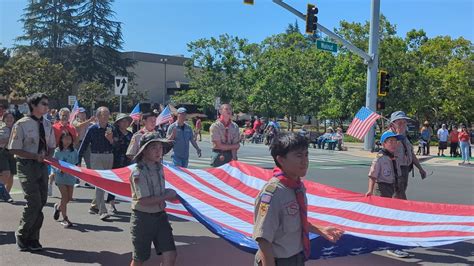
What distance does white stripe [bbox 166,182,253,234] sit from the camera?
16.5 ft

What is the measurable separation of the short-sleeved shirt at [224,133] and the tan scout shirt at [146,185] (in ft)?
12.4

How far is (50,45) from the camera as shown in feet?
235

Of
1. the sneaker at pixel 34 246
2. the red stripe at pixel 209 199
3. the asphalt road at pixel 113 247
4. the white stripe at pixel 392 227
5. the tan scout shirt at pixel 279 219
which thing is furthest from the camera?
the sneaker at pixel 34 246

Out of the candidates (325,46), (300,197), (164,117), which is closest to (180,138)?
(164,117)

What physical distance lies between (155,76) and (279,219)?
82499 millimetres

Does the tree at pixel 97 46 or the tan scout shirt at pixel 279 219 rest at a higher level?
the tree at pixel 97 46

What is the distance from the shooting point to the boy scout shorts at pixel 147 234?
15.3 ft

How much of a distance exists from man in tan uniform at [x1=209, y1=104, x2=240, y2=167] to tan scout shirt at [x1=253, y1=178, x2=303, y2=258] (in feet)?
17.6

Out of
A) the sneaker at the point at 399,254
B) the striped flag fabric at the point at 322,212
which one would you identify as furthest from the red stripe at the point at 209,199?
the sneaker at the point at 399,254

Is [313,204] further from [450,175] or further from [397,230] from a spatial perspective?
[450,175]

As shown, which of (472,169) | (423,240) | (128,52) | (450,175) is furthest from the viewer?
(128,52)

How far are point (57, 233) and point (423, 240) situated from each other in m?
5.17

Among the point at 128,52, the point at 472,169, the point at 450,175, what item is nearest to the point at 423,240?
the point at 450,175

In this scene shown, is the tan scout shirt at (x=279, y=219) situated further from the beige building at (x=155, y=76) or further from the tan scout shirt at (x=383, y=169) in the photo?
the beige building at (x=155, y=76)
